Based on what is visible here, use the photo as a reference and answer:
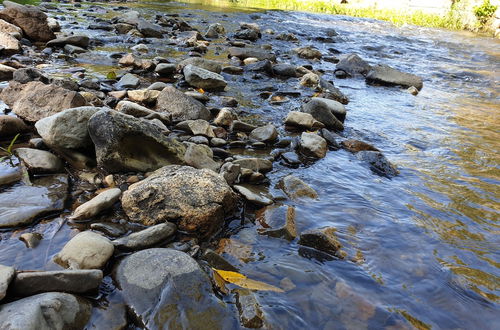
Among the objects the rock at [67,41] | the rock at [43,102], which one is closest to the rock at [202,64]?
the rock at [67,41]

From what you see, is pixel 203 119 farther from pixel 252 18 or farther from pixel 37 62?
pixel 252 18

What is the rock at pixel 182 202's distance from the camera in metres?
2.82

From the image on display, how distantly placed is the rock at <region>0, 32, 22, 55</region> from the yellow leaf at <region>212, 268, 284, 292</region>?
7.27m

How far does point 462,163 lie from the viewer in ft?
15.0

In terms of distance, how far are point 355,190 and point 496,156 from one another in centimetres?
249

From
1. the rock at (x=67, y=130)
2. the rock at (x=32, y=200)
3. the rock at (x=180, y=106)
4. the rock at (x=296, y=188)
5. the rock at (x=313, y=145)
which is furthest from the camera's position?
the rock at (x=180, y=106)

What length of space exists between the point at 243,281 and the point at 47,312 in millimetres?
1162

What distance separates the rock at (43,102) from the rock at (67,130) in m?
0.61

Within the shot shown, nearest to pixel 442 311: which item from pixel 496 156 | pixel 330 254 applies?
pixel 330 254

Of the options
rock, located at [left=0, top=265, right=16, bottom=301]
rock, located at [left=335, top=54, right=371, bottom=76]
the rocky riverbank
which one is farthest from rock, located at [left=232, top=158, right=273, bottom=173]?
rock, located at [left=335, top=54, right=371, bottom=76]

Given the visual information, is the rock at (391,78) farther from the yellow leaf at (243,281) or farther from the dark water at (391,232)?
the yellow leaf at (243,281)

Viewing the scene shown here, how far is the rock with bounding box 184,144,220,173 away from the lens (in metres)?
3.65

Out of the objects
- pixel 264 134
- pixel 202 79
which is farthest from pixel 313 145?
pixel 202 79

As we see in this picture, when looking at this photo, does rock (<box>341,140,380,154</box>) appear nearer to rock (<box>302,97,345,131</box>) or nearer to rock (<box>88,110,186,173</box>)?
rock (<box>302,97,345,131</box>)
